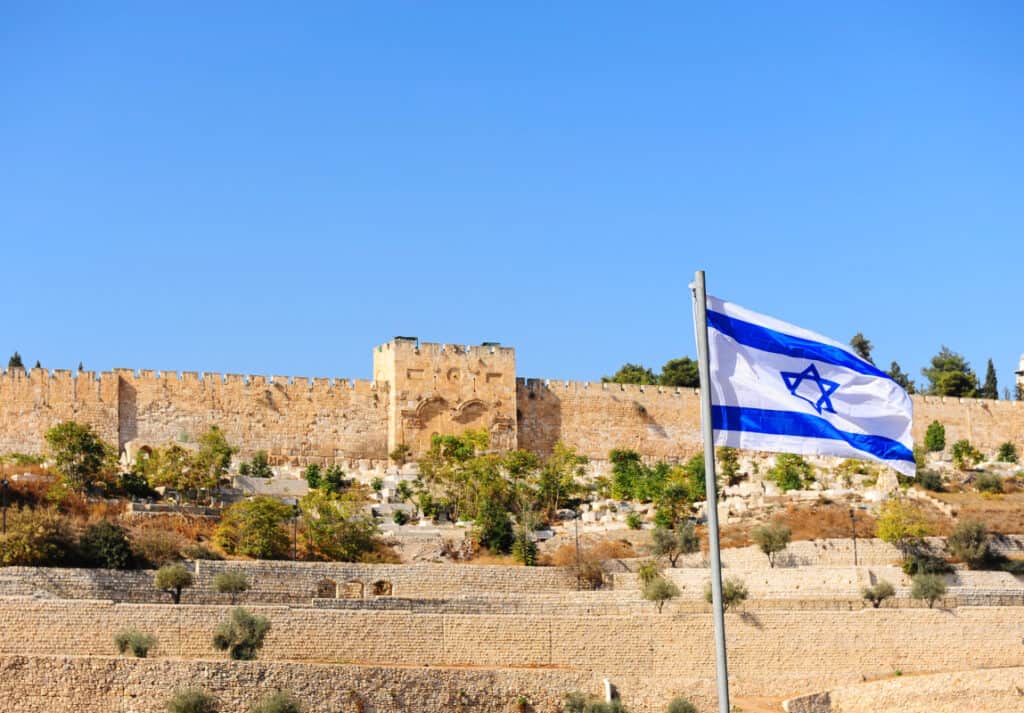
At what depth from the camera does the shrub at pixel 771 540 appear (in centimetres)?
3469

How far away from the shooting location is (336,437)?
44.1 meters

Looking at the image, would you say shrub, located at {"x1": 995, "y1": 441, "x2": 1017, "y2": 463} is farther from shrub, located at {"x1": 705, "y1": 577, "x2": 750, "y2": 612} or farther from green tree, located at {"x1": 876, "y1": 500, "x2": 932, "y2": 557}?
shrub, located at {"x1": 705, "y1": 577, "x2": 750, "y2": 612}

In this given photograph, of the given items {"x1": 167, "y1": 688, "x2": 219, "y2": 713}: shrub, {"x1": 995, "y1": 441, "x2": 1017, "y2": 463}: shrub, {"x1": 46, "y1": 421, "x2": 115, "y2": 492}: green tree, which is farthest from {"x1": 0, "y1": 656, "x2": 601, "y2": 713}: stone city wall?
{"x1": 995, "y1": 441, "x2": 1017, "y2": 463}: shrub

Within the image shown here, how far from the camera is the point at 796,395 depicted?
13.8m

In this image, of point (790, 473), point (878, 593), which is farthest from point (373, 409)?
point (878, 593)

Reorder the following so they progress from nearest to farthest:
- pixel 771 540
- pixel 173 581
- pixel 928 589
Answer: pixel 173 581 < pixel 928 589 < pixel 771 540

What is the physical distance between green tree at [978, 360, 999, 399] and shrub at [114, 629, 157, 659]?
41026 mm

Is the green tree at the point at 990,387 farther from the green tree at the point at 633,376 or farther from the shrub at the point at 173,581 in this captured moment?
the shrub at the point at 173,581

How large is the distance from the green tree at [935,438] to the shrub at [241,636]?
94.7 feet

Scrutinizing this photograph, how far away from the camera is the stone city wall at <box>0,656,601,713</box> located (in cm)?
2362

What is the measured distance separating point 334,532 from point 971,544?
12351mm

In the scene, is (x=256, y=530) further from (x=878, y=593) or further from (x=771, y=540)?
(x=878, y=593)

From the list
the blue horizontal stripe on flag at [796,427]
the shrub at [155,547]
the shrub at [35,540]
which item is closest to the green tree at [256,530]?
the shrub at [155,547]

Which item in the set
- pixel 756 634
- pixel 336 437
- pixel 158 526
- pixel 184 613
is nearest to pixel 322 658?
pixel 184 613
